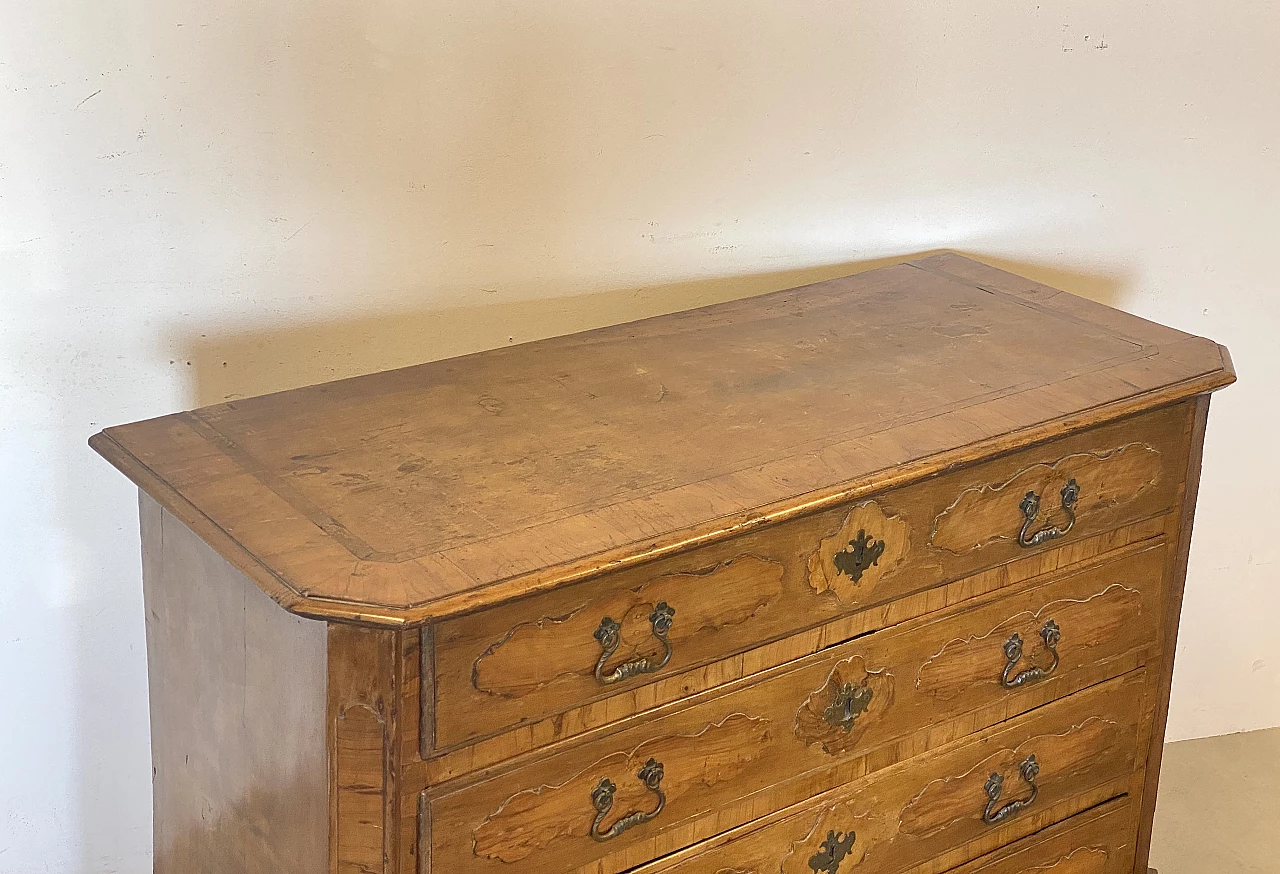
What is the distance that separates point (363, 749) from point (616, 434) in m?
0.47

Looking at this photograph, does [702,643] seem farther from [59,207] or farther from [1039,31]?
[1039,31]

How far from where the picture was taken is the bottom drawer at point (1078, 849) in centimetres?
200

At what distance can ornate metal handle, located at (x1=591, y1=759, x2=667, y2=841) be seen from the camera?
5.06 feet

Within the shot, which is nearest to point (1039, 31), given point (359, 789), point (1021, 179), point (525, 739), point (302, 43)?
point (1021, 179)

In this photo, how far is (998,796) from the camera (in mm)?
1944

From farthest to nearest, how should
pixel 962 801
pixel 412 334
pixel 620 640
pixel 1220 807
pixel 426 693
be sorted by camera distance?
pixel 1220 807, pixel 412 334, pixel 962 801, pixel 620 640, pixel 426 693

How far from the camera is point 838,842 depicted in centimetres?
179

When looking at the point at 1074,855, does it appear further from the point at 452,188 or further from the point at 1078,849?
the point at 452,188

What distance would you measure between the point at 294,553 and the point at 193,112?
698 millimetres

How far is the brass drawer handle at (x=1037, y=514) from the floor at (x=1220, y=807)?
3.13 feet

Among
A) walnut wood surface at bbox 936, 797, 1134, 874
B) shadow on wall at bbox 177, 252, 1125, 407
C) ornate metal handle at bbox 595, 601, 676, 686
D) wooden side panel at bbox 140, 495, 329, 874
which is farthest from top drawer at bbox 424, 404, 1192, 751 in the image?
shadow on wall at bbox 177, 252, 1125, 407

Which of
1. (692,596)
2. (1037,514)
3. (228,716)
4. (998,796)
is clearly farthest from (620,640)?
(998,796)

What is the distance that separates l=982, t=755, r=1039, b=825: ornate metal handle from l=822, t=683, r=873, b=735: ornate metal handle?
0.30 metres

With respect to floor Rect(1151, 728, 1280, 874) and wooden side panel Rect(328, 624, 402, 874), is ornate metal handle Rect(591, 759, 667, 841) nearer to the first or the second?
wooden side panel Rect(328, 624, 402, 874)
